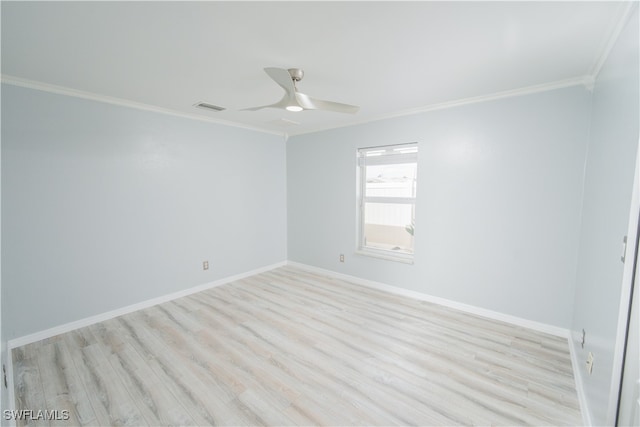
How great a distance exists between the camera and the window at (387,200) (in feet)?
11.6

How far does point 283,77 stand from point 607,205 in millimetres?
2225

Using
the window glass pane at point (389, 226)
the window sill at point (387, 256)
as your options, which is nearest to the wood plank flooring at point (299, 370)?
the window sill at point (387, 256)

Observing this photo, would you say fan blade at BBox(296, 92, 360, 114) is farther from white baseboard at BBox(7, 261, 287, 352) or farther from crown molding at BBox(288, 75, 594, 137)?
white baseboard at BBox(7, 261, 287, 352)

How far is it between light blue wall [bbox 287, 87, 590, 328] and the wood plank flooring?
1.26 ft

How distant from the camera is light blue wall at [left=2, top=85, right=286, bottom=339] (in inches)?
93.1

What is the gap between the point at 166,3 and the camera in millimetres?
1359

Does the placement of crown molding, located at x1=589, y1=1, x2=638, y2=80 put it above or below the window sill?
above

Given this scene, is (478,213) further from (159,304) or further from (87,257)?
(87,257)

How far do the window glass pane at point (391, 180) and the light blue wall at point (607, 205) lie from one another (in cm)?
171

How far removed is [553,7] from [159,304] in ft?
14.0

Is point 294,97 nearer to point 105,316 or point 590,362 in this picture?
point 590,362

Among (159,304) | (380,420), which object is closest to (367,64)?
(380,420)

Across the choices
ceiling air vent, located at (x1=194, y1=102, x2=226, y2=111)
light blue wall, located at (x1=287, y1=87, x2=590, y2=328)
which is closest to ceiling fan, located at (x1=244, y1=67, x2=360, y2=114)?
ceiling air vent, located at (x1=194, y1=102, x2=226, y2=111)

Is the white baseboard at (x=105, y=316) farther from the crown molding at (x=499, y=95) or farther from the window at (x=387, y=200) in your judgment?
the crown molding at (x=499, y=95)
